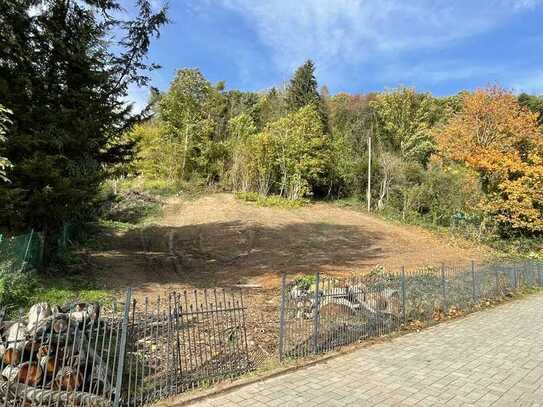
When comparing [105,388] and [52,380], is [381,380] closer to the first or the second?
[105,388]

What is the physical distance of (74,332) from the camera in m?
4.23

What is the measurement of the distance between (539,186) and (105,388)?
2291 centimetres

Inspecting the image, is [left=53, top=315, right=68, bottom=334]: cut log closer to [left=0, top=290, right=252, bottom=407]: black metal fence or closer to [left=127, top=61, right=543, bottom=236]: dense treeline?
[left=0, top=290, right=252, bottom=407]: black metal fence

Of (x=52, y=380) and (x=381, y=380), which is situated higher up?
(x=52, y=380)

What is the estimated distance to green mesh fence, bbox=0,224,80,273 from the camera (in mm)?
7941

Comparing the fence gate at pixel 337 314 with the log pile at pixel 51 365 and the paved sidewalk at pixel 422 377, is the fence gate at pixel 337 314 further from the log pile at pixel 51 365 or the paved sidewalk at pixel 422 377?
the log pile at pixel 51 365

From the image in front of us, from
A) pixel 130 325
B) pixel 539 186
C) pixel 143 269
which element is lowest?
pixel 143 269

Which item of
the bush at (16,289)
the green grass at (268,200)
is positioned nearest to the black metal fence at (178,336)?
the bush at (16,289)

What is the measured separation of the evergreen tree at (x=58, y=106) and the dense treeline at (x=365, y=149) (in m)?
7.56

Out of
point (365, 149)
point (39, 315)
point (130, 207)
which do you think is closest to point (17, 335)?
point (39, 315)

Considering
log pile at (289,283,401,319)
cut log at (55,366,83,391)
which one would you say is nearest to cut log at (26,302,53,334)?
cut log at (55,366,83,391)

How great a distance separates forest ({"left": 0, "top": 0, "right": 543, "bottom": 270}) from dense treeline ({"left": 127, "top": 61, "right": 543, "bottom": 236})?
10 cm

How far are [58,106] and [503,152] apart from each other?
2202cm

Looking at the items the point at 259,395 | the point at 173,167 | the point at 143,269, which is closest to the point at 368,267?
the point at 143,269
